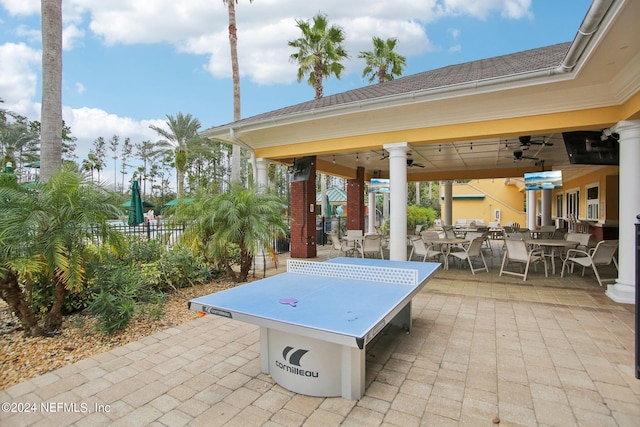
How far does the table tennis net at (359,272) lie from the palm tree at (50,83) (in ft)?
16.0

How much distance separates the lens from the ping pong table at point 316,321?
6.93 feet

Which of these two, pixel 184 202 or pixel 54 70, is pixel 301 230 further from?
pixel 54 70

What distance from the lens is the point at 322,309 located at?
2.47 m

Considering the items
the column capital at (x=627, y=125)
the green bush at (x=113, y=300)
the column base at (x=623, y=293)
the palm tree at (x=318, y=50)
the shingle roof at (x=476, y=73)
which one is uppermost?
the palm tree at (x=318, y=50)

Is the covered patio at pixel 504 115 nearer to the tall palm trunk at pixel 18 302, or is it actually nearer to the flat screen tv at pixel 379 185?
the flat screen tv at pixel 379 185

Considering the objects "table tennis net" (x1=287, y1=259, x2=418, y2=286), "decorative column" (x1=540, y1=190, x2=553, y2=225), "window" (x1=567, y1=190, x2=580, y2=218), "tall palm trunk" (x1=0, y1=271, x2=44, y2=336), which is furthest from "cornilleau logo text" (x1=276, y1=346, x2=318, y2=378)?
"window" (x1=567, y1=190, x2=580, y2=218)

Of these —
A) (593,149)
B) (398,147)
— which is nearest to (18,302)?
(398,147)

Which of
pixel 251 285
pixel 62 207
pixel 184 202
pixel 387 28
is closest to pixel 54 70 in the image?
pixel 184 202

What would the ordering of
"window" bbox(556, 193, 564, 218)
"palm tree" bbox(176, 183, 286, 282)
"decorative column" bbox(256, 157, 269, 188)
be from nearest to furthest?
"palm tree" bbox(176, 183, 286, 282) → "decorative column" bbox(256, 157, 269, 188) → "window" bbox(556, 193, 564, 218)

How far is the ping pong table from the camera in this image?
2.11m

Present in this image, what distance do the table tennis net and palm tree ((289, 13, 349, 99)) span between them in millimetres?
14169

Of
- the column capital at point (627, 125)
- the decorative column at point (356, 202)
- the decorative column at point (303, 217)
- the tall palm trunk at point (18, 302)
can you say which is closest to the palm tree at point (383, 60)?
the decorative column at point (356, 202)

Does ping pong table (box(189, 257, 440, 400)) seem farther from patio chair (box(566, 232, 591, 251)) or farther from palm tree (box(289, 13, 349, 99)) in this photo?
palm tree (box(289, 13, 349, 99))

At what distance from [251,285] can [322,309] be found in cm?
111
